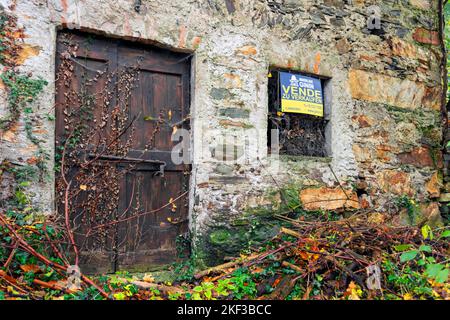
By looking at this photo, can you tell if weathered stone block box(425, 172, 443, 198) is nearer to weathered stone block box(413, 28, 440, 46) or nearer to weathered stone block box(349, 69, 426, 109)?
weathered stone block box(349, 69, 426, 109)

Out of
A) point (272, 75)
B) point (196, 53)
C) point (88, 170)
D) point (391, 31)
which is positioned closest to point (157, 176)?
point (88, 170)

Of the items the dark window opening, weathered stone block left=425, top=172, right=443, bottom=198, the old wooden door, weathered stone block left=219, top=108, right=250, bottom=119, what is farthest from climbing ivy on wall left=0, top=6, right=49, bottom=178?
weathered stone block left=425, top=172, right=443, bottom=198

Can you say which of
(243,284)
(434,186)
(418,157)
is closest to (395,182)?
(418,157)

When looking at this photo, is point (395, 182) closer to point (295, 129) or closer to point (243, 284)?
point (295, 129)

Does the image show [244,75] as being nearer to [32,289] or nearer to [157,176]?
[157,176]

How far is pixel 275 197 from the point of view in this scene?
3.71 metres

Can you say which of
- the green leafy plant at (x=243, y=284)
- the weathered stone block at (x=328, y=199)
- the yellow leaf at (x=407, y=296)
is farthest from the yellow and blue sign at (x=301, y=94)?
the yellow leaf at (x=407, y=296)

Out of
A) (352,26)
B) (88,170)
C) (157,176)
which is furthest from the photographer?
(352,26)

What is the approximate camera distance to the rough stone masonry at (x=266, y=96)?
9.87 feet

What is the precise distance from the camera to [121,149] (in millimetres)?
3232

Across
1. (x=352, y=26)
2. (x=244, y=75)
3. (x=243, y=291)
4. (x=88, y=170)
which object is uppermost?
(x=352, y=26)

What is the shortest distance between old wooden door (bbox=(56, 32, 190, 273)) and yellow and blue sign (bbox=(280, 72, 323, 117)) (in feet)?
3.19
